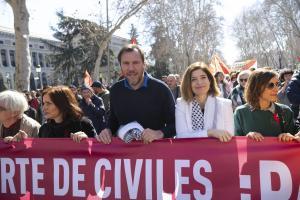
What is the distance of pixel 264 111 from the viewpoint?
401 centimetres

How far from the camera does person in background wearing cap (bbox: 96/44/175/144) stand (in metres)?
4.11

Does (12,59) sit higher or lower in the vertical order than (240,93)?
higher

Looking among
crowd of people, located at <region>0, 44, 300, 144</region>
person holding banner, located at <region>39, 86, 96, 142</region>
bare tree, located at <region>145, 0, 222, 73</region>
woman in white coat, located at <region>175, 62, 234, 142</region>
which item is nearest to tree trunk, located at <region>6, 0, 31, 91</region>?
crowd of people, located at <region>0, 44, 300, 144</region>

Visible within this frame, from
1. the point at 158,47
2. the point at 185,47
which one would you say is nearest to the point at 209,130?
the point at 185,47

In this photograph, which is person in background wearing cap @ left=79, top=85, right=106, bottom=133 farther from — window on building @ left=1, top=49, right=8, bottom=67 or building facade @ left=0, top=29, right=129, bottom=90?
window on building @ left=1, top=49, right=8, bottom=67

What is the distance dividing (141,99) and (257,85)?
1.07 meters

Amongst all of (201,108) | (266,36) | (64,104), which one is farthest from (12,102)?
(266,36)

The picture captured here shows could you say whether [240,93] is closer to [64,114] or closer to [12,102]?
[64,114]

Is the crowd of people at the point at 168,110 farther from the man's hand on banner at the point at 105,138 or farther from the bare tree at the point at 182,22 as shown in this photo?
the bare tree at the point at 182,22

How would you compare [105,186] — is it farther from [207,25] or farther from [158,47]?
[158,47]

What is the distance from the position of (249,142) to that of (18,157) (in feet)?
7.32

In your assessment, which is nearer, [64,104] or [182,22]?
[64,104]

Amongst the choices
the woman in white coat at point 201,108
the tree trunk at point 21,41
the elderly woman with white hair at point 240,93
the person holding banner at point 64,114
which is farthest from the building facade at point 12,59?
the woman in white coat at point 201,108

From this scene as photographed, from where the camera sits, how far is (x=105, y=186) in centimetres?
400
